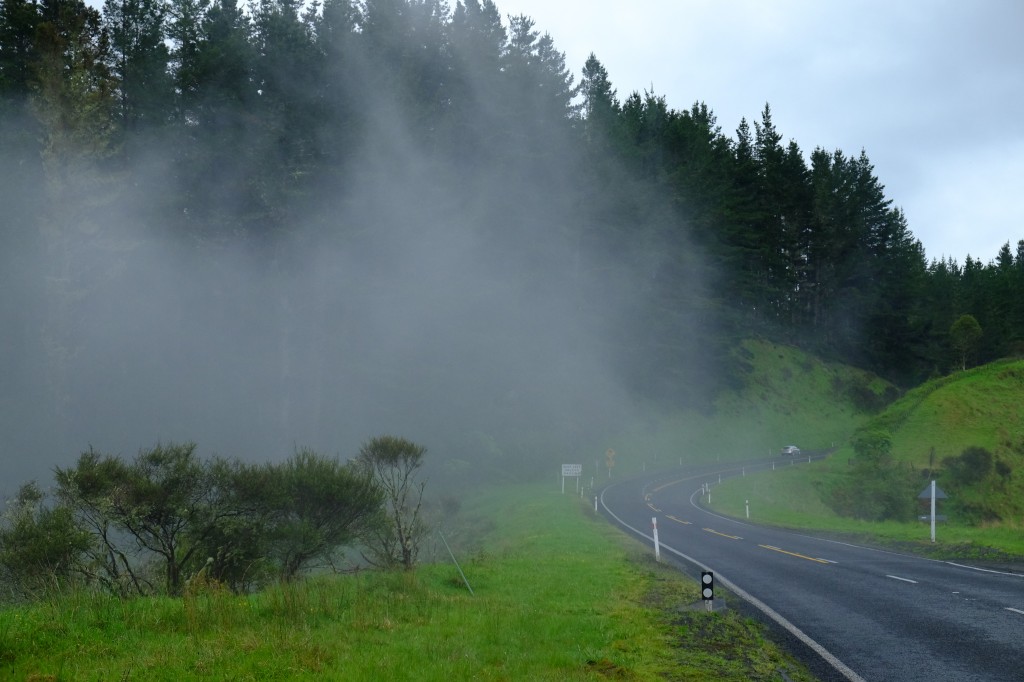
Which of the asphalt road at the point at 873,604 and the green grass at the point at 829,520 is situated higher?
the asphalt road at the point at 873,604

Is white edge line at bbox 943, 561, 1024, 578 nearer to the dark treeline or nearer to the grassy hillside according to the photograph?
the dark treeline

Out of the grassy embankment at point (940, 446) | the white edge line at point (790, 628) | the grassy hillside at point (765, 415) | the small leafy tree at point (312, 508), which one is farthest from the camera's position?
the grassy hillside at point (765, 415)

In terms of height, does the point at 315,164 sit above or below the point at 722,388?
above

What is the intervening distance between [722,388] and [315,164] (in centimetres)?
4483

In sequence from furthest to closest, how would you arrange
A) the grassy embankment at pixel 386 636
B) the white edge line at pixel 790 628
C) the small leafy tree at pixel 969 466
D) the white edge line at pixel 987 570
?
1. the small leafy tree at pixel 969 466
2. the white edge line at pixel 987 570
3. the white edge line at pixel 790 628
4. the grassy embankment at pixel 386 636

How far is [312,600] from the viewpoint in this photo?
10.5 m

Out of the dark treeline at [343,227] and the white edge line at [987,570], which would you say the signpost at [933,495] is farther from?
the dark treeline at [343,227]

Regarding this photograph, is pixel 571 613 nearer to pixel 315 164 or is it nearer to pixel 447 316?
pixel 315 164

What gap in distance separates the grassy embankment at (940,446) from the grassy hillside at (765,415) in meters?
16.1

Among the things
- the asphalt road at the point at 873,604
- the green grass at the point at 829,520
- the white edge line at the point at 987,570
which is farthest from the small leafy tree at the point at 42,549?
the green grass at the point at 829,520

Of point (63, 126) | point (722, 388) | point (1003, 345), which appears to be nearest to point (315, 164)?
point (63, 126)

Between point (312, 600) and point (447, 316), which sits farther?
point (447, 316)

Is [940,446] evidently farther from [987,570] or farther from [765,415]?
[987,570]

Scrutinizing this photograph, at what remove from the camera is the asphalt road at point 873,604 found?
8.66m
